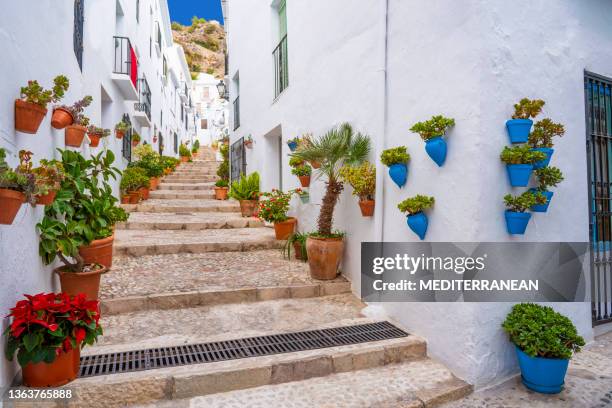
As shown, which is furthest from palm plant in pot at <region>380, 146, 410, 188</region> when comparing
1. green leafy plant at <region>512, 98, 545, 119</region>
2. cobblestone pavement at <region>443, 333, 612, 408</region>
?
cobblestone pavement at <region>443, 333, 612, 408</region>

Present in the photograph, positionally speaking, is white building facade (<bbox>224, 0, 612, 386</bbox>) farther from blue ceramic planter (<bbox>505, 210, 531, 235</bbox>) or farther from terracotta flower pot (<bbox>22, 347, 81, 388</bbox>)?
terracotta flower pot (<bbox>22, 347, 81, 388</bbox>)

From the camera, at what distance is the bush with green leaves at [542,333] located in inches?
107

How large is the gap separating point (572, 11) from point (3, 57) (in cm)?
445

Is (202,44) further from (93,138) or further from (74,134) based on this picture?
(74,134)

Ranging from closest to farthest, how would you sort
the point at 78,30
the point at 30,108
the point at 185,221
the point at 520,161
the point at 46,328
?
1. the point at 46,328
2. the point at 30,108
3. the point at 520,161
4. the point at 78,30
5. the point at 185,221

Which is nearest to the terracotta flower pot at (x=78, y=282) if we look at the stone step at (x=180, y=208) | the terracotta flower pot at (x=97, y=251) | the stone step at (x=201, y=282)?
the stone step at (x=201, y=282)

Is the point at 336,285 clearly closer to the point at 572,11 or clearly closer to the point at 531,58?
the point at 531,58

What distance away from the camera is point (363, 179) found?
397cm

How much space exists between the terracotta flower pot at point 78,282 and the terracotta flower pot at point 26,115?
1447mm

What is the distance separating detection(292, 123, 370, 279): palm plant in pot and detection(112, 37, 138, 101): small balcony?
6.05 metres

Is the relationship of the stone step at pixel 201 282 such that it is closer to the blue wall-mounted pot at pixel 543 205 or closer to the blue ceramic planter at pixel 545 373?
the blue ceramic planter at pixel 545 373

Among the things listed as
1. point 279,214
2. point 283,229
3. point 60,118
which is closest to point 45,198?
point 60,118

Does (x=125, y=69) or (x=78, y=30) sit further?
(x=125, y=69)

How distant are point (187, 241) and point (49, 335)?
12.1 feet
